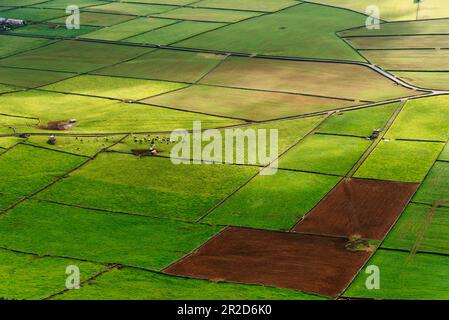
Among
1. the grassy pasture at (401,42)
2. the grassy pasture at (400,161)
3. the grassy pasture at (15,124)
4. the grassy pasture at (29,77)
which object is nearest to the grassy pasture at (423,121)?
the grassy pasture at (400,161)

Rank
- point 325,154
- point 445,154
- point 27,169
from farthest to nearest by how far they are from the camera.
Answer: point 325,154, point 445,154, point 27,169

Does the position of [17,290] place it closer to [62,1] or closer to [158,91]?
[158,91]

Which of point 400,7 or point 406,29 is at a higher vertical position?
point 400,7

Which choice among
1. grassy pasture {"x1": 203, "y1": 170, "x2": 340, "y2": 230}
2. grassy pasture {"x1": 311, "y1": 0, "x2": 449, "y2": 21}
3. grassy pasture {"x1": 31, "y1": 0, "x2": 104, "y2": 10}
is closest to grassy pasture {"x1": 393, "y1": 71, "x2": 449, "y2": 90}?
grassy pasture {"x1": 311, "y1": 0, "x2": 449, "y2": 21}

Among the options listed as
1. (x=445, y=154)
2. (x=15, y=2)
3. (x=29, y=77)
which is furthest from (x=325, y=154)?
(x=15, y=2)

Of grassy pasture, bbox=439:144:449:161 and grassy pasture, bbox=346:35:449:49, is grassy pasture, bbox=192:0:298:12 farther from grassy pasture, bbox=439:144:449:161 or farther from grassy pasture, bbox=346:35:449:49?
grassy pasture, bbox=439:144:449:161

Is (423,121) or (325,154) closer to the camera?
(325,154)

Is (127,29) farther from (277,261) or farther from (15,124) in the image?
(277,261)

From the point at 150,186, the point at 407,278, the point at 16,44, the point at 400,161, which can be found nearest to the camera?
the point at 407,278
